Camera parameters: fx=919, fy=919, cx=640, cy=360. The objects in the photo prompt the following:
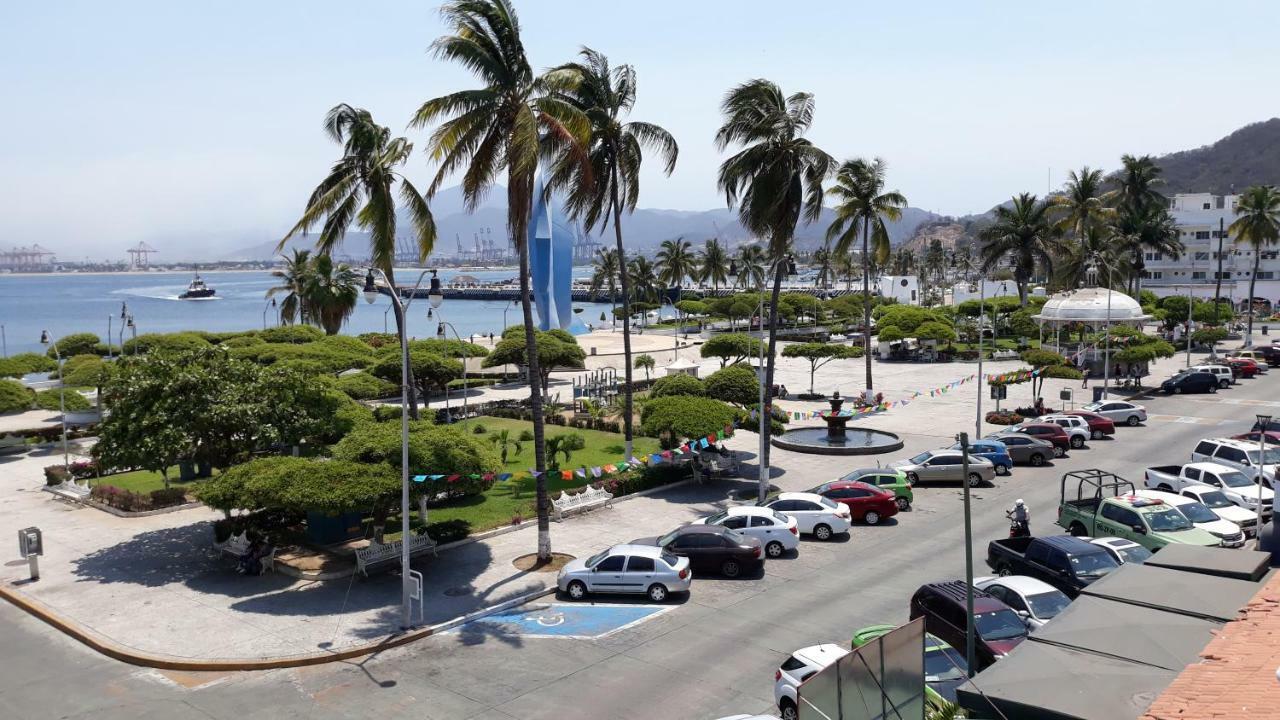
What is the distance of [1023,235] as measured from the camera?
247 ft

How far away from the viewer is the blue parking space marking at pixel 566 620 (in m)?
19.9

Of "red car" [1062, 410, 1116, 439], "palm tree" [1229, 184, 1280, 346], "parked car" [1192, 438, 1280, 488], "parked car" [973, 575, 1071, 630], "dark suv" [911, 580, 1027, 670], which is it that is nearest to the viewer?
"dark suv" [911, 580, 1027, 670]

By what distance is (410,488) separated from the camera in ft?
75.7

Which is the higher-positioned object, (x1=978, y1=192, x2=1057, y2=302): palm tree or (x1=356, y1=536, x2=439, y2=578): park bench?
(x1=978, y1=192, x2=1057, y2=302): palm tree

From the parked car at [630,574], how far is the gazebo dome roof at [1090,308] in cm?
5039

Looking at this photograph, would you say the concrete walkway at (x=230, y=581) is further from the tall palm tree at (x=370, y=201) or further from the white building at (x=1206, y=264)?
the white building at (x=1206, y=264)

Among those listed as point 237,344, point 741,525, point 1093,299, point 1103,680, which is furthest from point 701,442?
point 1093,299

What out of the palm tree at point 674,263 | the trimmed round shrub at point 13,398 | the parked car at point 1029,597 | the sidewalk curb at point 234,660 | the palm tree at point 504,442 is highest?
the palm tree at point 674,263

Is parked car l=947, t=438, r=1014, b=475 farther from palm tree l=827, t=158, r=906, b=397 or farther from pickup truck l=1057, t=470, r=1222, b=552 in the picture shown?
palm tree l=827, t=158, r=906, b=397

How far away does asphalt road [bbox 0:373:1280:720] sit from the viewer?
16297 millimetres

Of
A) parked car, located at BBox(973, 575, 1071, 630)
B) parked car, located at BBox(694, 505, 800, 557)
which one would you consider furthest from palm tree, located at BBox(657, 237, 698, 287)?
parked car, located at BBox(973, 575, 1071, 630)

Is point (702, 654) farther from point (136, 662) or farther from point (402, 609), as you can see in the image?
point (136, 662)

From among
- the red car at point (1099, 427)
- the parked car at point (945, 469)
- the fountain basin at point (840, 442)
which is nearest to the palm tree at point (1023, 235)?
the red car at point (1099, 427)

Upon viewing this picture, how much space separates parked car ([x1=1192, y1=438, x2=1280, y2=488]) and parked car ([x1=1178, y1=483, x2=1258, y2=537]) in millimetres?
3159
